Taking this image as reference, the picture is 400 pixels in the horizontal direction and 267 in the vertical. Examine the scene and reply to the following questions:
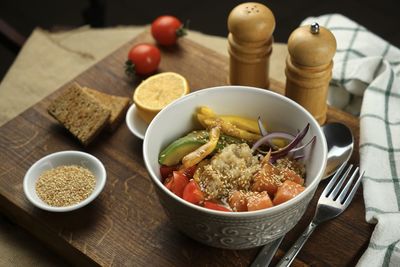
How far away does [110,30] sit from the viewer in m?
2.47

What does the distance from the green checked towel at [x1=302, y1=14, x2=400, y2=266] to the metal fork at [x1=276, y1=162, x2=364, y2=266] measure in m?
0.04

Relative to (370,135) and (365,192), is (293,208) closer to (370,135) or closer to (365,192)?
(365,192)

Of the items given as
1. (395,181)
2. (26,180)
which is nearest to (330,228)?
(395,181)

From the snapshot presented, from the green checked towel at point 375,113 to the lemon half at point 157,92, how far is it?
0.50 m

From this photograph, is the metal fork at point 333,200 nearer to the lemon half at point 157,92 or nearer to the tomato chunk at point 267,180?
the tomato chunk at point 267,180

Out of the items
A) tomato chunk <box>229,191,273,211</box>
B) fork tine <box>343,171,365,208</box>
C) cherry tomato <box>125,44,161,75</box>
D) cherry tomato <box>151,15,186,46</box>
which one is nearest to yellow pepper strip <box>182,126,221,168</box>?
tomato chunk <box>229,191,273,211</box>

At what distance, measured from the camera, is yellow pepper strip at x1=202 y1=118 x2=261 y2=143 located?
1.42m

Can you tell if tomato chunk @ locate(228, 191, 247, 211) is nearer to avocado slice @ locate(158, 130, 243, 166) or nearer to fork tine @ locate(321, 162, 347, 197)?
avocado slice @ locate(158, 130, 243, 166)

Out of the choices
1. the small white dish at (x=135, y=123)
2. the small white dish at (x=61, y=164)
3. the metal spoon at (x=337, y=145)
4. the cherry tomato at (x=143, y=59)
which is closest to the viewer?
the small white dish at (x=61, y=164)

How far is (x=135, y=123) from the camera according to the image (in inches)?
64.6

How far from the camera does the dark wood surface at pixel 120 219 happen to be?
133cm

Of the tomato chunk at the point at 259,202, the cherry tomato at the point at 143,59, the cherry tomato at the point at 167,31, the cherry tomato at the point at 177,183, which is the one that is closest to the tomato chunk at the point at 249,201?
the tomato chunk at the point at 259,202

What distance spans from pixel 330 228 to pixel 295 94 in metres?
0.37

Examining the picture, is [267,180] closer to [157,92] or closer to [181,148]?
[181,148]
